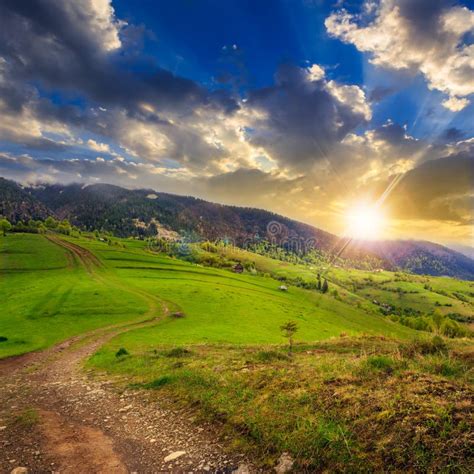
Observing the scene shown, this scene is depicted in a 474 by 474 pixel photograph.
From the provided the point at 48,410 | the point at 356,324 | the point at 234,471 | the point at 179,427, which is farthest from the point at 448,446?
the point at 356,324

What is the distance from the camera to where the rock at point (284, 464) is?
23.5 feet

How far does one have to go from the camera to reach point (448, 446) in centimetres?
622

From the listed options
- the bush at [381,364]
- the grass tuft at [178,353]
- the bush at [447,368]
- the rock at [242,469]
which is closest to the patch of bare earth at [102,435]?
the rock at [242,469]

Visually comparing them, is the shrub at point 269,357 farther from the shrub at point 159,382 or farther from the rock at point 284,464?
the rock at point 284,464

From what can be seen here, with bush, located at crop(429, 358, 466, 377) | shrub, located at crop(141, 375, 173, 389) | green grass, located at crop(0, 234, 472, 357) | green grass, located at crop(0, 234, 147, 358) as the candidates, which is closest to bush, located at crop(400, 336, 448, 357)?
bush, located at crop(429, 358, 466, 377)

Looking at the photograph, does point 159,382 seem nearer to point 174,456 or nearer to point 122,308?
point 174,456

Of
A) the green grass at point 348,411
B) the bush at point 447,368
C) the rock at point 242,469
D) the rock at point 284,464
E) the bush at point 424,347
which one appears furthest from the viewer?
the bush at point 424,347

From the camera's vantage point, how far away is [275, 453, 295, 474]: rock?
7171 mm

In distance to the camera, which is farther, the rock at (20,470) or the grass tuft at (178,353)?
the grass tuft at (178,353)

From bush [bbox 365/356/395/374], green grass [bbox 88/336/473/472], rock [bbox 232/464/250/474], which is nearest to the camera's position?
green grass [bbox 88/336/473/472]

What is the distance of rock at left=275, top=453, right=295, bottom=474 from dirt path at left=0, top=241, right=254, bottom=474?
0.98 meters

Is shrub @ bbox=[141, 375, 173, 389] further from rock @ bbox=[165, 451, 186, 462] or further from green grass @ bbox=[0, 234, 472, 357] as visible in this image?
green grass @ bbox=[0, 234, 472, 357]

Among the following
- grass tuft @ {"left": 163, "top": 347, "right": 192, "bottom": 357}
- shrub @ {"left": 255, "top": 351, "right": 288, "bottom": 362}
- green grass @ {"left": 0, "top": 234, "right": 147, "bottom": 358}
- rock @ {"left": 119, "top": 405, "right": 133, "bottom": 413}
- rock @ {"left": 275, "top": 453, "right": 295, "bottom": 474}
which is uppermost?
rock @ {"left": 275, "top": 453, "right": 295, "bottom": 474}

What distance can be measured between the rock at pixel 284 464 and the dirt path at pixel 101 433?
0.98 meters
